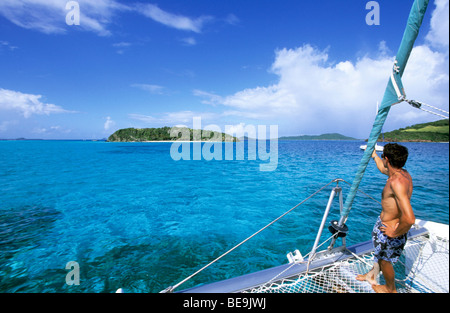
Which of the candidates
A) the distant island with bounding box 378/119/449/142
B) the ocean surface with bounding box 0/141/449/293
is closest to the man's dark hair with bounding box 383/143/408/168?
the ocean surface with bounding box 0/141/449/293

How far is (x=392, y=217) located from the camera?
111 inches

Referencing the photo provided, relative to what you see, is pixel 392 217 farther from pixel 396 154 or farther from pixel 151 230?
pixel 151 230

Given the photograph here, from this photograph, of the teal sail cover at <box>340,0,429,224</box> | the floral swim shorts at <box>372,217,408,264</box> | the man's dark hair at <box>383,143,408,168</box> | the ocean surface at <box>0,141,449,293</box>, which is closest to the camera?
the teal sail cover at <box>340,0,429,224</box>

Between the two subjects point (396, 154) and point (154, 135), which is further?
point (154, 135)

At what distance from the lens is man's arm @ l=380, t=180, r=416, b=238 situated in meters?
2.44

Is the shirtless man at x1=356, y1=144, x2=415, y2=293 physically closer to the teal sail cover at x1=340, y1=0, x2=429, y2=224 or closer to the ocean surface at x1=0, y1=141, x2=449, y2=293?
the teal sail cover at x1=340, y1=0, x2=429, y2=224

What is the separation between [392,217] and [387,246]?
45cm

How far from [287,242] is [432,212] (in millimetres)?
9092

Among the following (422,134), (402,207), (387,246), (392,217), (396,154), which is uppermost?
(422,134)

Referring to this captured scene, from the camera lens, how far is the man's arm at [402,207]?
2438 millimetres

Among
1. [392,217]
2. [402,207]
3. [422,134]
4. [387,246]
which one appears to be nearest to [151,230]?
[387,246]

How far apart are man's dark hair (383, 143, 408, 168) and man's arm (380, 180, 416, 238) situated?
0.28 metres
